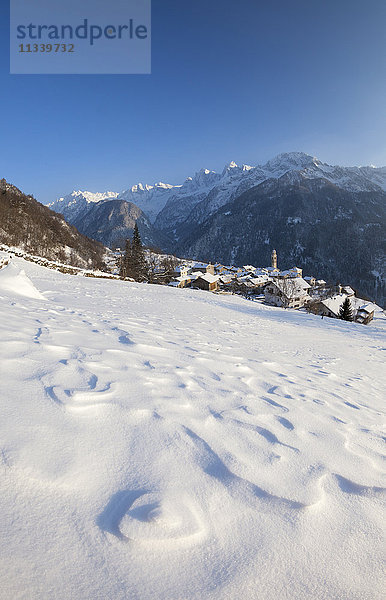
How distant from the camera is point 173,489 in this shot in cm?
133

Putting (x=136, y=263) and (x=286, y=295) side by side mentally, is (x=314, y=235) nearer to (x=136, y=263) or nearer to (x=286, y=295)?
(x=286, y=295)

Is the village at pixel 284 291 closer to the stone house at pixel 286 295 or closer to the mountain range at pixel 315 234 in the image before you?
the stone house at pixel 286 295

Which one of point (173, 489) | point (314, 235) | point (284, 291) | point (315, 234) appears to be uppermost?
point (315, 234)

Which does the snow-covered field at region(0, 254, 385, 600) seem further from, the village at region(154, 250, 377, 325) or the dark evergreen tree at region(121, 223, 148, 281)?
the dark evergreen tree at region(121, 223, 148, 281)

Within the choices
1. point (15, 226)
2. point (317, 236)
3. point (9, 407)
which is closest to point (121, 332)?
point (9, 407)

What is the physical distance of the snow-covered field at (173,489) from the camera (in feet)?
Answer: 3.26

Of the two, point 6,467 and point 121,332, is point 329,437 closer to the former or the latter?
point 6,467

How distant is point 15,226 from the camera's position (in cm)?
5272

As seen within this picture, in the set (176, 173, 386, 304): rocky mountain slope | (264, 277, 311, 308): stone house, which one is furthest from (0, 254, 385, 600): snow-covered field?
(176, 173, 386, 304): rocky mountain slope

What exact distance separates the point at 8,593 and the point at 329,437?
235cm

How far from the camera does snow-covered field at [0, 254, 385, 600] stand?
3.26 feet

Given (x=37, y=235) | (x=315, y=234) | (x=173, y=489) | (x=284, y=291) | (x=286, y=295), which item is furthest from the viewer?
(x=315, y=234)

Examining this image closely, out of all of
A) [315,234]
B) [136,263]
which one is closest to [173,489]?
[136,263]

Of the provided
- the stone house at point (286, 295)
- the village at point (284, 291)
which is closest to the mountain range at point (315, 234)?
the village at point (284, 291)
